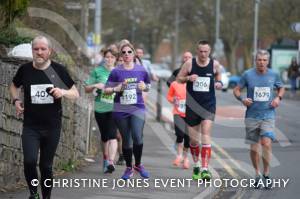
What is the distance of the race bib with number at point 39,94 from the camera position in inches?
320

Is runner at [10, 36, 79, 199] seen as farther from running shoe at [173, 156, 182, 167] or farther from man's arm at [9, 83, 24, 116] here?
running shoe at [173, 156, 182, 167]

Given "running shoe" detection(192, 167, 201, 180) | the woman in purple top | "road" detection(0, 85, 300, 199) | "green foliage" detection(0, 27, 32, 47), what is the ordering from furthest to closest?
"green foliage" detection(0, 27, 32, 47) < "running shoe" detection(192, 167, 201, 180) < the woman in purple top < "road" detection(0, 85, 300, 199)

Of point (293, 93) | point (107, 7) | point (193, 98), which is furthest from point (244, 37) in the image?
point (193, 98)

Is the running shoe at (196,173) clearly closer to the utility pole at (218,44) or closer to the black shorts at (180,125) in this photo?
the black shorts at (180,125)

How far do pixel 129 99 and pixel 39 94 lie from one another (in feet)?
7.73

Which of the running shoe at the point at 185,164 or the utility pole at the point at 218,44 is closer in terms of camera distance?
the running shoe at the point at 185,164

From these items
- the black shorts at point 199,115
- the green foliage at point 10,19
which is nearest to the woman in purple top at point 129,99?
the black shorts at point 199,115

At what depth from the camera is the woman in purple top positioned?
10297 mm

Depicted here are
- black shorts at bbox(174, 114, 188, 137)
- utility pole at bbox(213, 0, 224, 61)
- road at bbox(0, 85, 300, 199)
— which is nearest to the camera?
road at bbox(0, 85, 300, 199)

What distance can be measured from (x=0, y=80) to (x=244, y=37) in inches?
2192

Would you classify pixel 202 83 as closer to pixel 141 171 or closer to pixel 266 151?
pixel 266 151

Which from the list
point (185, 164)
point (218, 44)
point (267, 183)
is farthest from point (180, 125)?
point (218, 44)

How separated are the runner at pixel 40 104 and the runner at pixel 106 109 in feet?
9.13

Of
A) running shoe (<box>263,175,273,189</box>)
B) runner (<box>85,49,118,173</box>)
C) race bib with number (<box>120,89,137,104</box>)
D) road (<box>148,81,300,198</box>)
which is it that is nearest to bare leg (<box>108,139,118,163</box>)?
runner (<box>85,49,118,173</box>)
